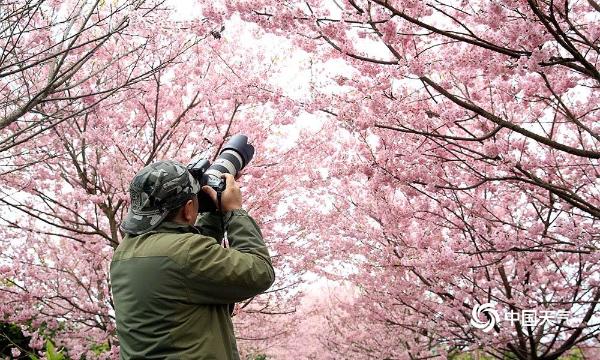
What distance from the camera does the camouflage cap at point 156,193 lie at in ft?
5.34

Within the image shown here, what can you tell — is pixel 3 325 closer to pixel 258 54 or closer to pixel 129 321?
pixel 258 54

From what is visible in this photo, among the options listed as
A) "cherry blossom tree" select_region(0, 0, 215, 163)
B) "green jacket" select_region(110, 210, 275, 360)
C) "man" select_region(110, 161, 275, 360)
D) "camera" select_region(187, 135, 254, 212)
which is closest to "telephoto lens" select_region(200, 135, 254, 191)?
"camera" select_region(187, 135, 254, 212)

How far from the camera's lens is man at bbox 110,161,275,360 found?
61.0 inches

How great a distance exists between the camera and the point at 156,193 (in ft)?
5.33

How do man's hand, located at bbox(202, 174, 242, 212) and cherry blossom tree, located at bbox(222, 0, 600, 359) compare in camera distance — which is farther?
cherry blossom tree, located at bbox(222, 0, 600, 359)

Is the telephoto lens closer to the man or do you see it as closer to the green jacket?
the man

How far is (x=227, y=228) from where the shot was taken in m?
1.79

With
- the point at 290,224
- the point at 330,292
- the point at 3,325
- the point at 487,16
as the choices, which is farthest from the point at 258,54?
the point at 330,292

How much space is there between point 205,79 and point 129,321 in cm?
469

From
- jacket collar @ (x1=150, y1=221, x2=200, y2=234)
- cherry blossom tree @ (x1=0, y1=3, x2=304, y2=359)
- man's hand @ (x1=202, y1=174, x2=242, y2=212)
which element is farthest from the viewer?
cherry blossom tree @ (x1=0, y1=3, x2=304, y2=359)

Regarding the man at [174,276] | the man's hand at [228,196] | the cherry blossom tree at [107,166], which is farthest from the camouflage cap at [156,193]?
the cherry blossom tree at [107,166]

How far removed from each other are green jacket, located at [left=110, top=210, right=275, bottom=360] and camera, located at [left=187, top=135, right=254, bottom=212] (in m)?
0.21

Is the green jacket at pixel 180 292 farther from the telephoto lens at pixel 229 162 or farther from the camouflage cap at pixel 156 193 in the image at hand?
the telephoto lens at pixel 229 162

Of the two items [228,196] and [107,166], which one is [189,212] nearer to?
[228,196]
